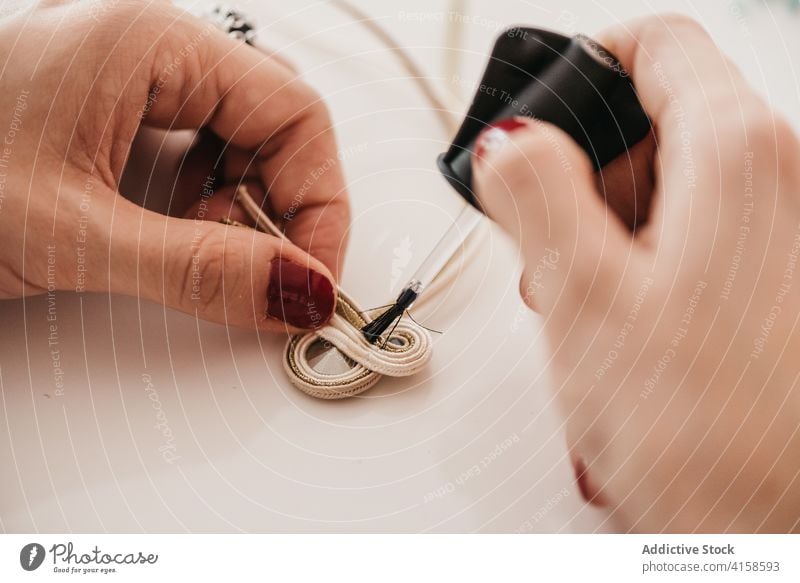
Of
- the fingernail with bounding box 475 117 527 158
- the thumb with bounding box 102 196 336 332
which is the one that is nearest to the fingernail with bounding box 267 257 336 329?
the thumb with bounding box 102 196 336 332

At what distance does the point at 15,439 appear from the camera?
0.34m

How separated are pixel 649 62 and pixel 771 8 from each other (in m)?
0.09

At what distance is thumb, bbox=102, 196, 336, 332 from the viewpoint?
0.33 metres

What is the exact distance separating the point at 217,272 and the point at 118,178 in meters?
0.08

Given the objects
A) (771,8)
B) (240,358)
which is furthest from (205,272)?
(771,8)

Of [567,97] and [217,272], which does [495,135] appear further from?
[217,272]

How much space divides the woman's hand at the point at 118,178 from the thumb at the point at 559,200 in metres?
0.10

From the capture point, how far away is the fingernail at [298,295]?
337mm

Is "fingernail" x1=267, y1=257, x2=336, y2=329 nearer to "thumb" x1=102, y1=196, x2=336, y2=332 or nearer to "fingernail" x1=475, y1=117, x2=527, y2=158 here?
"thumb" x1=102, y1=196, x2=336, y2=332

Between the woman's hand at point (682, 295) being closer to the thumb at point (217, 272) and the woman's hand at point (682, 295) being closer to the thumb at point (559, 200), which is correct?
the thumb at point (559, 200)
